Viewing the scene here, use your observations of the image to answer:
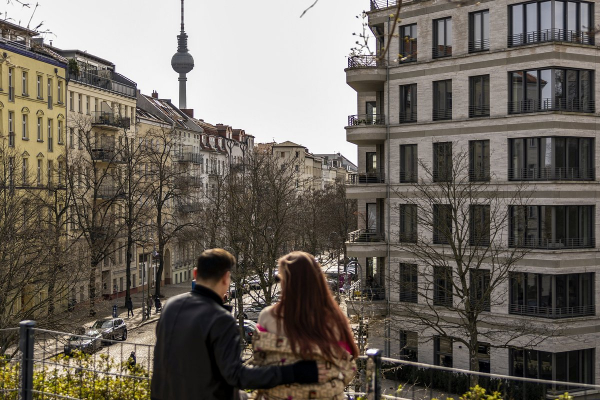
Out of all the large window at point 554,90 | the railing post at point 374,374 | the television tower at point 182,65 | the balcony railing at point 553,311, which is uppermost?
the television tower at point 182,65

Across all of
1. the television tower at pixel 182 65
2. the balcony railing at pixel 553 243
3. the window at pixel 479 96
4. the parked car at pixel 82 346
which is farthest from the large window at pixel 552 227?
the television tower at pixel 182 65

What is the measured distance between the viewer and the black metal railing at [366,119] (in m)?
38.3

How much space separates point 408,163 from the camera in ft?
121

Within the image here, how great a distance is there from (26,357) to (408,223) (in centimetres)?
2946

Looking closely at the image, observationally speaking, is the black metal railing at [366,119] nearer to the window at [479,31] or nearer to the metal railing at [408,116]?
the metal railing at [408,116]

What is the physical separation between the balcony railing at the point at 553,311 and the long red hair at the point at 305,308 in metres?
27.6

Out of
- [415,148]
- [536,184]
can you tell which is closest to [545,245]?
[536,184]

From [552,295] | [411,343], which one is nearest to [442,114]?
[552,295]

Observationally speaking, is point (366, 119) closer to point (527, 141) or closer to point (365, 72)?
point (365, 72)

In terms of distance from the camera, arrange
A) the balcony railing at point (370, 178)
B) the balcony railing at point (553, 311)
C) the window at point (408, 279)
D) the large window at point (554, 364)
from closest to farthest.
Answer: the balcony railing at point (553, 311)
the large window at point (554, 364)
the window at point (408, 279)
the balcony railing at point (370, 178)

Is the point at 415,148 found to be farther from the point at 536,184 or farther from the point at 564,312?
the point at 564,312

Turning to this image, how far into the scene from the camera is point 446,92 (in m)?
35.4

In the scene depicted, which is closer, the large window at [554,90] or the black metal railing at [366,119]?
the large window at [554,90]

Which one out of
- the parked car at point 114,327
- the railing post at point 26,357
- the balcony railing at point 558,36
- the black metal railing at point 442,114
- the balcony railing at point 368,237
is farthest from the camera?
the parked car at point 114,327
